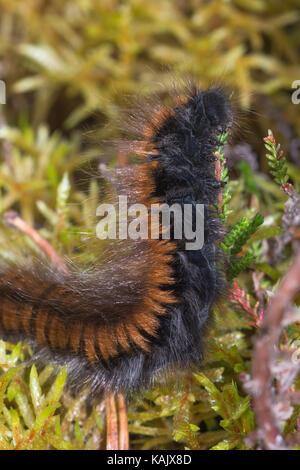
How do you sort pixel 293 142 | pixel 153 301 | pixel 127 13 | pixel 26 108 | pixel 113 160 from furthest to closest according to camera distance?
pixel 26 108, pixel 127 13, pixel 293 142, pixel 113 160, pixel 153 301

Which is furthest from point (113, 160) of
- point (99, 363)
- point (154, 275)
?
point (99, 363)

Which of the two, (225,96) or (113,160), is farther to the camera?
(113,160)

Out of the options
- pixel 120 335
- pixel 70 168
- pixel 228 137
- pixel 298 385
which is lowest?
pixel 298 385

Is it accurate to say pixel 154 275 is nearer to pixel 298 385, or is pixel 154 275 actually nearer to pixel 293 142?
pixel 298 385

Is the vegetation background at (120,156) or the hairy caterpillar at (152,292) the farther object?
the vegetation background at (120,156)

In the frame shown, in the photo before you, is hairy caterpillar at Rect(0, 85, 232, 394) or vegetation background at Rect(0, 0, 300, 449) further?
vegetation background at Rect(0, 0, 300, 449)
